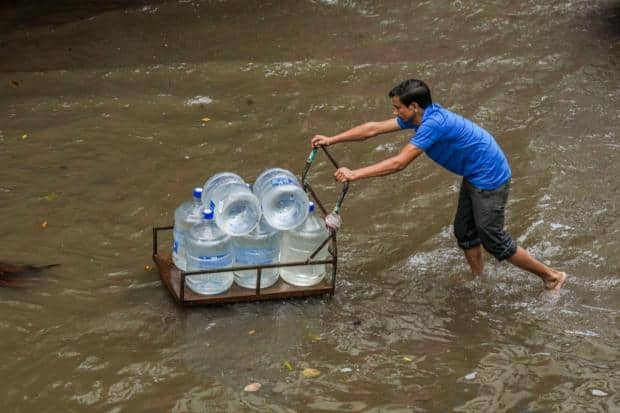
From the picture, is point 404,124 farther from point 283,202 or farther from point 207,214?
point 207,214

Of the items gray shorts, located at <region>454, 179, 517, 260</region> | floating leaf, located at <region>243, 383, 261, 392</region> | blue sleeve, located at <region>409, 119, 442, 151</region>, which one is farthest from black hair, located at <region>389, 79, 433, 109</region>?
floating leaf, located at <region>243, 383, 261, 392</region>

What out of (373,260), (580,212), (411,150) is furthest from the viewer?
(580,212)

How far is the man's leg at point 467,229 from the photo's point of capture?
598cm

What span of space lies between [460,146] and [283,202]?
131 cm

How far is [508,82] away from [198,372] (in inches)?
252

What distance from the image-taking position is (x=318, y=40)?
36.3ft

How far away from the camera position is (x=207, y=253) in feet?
18.1

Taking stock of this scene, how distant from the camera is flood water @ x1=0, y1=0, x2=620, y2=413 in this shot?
5043mm

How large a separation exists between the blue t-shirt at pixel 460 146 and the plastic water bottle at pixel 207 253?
1.51 m

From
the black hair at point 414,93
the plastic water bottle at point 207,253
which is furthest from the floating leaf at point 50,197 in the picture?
the black hair at point 414,93

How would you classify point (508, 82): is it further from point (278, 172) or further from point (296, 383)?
point (296, 383)

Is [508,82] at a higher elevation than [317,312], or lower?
higher

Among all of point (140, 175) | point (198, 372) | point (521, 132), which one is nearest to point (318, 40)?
point (521, 132)

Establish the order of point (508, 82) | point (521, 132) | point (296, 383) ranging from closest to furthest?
point (296, 383)
point (521, 132)
point (508, 82)
